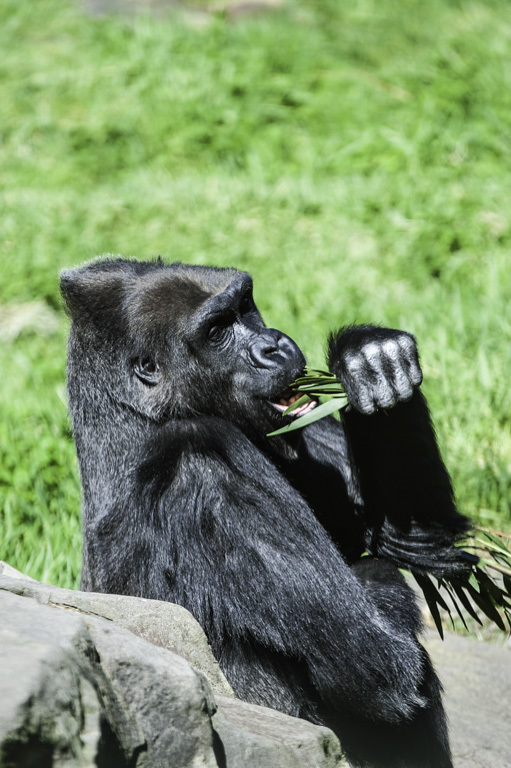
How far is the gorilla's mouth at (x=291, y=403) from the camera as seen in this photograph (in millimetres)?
3162

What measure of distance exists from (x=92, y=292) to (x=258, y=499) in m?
1.00

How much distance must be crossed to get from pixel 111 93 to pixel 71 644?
903 cm

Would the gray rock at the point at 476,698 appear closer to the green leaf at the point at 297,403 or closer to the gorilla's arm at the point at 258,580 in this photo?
the gorilla's arm at the point at 258,580

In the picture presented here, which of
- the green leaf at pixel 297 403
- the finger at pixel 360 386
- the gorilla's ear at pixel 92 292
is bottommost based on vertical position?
the green leaf at pixel 297 403

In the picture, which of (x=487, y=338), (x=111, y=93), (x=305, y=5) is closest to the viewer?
(x=487, y=338)

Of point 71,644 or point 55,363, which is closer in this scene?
point 71,644

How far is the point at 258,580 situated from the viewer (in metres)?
2.85

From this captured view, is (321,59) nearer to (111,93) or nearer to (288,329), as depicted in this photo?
(111,93)

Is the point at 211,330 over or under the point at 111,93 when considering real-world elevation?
over

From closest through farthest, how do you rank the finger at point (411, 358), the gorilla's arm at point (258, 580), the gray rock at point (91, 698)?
the gray rock at point (91, 698), the gorilla's arm at point (258, 580), the finger at point (411, 358)

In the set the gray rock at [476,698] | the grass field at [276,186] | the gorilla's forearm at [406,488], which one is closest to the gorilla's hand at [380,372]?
the gorilla's forearm at [406,488]

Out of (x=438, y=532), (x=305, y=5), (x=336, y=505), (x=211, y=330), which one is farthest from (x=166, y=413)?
(x=305, y=5)

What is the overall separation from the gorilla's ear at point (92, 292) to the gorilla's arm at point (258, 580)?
58 cm

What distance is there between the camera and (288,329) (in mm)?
6434
